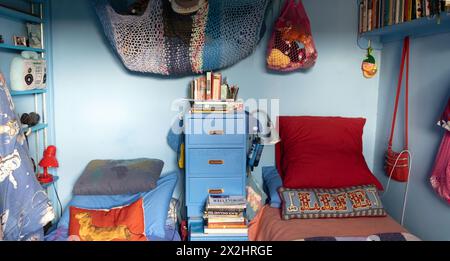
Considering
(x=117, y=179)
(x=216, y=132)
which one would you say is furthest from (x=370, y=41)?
(x=117, y=179)

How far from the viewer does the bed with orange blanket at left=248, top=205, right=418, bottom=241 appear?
1.75m

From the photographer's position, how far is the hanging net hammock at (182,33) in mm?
1958

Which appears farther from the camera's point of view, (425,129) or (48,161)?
(48,161)

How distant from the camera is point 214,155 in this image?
2074mm

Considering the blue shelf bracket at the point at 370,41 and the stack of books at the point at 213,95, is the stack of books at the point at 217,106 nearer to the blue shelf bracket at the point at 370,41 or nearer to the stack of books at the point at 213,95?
the stack of books at the point at 213,95

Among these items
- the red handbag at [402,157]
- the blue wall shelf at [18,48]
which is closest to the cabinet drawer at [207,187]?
the red handbag at [402,157]

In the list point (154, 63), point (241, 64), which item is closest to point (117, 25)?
point (154, 63)

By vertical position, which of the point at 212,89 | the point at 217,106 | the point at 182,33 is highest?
the point at 182,33

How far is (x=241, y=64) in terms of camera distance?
2.42m

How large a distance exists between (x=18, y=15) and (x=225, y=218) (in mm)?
1563

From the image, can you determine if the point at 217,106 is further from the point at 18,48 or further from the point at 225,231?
the point at 18,48

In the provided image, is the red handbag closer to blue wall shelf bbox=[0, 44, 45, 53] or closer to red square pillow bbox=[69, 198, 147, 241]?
red square pillow bbox=[69, 198, 147, 241]

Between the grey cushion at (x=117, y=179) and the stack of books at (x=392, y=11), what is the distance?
1.63 m
